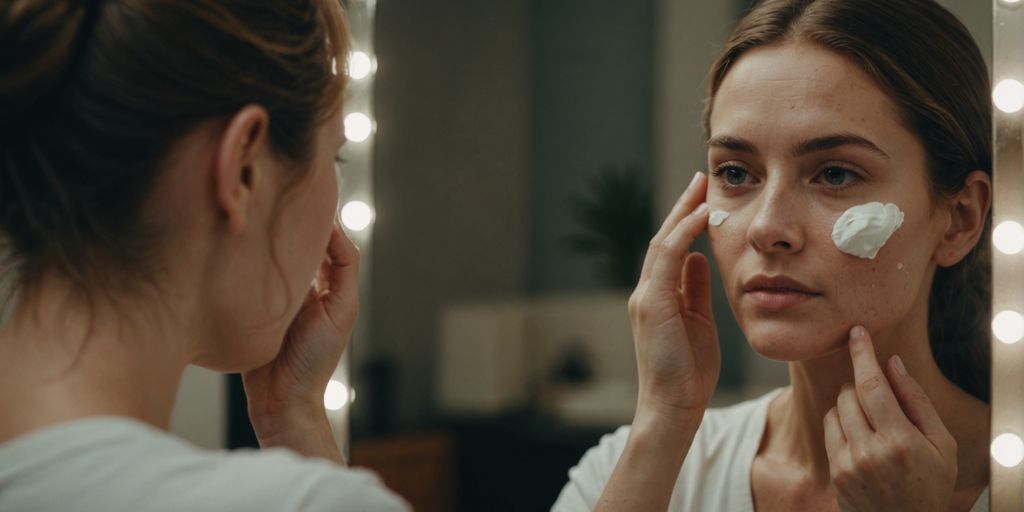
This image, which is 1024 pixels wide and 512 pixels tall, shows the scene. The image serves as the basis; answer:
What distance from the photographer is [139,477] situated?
462 mm

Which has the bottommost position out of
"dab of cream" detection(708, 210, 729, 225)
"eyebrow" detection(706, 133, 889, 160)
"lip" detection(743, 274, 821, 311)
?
"lip" detection(743, 274, 821, 311)

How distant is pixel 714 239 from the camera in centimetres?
83

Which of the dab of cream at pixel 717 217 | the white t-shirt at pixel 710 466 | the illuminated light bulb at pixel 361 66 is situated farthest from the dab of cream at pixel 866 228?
the illuminated light bulb at pixel 361 66

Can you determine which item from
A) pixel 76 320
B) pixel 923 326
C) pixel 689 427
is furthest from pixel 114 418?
pixel 923 326

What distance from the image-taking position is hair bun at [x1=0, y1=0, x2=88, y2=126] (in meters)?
0.50

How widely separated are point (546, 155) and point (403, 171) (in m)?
0.68

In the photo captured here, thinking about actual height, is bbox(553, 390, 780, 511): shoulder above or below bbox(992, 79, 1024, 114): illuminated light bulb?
below

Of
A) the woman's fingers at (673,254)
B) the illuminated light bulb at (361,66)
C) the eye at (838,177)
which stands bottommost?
the woman's fingers at (673,254)

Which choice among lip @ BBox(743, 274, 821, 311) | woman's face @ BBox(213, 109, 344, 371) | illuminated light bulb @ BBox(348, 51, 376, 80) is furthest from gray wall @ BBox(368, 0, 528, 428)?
woman's face @ BBox(213, 109, 344, 371)

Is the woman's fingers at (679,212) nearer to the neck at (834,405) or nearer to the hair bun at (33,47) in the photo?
the neck at (834,405)

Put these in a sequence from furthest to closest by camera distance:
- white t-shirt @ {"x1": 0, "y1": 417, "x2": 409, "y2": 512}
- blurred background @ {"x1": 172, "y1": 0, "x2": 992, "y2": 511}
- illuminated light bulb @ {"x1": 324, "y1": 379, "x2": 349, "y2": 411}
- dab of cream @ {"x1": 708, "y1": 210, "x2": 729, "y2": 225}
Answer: blurred background @ {"x1": 172, "y1": 0, "x2": 992, "y2": 511} < illuminated light bulb @ {"x1": 324, "y1": 379, "x2": 349, "y2": 411} < dab of cream @ {"x1": 708, "y1": 210, "x2": 729, "y2": 225} < white t-shirt @ {"x1": 0, "y1": 417, "x2": 409, "y2": 512}

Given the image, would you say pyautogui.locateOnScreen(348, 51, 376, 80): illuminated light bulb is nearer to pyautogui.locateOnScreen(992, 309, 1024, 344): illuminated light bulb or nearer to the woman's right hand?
the woman's right hand

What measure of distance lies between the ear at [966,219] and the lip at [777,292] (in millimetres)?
132

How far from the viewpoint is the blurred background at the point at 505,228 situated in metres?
1.08
